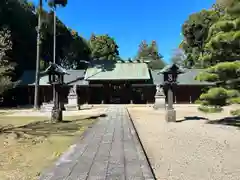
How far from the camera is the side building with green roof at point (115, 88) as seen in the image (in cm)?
2917

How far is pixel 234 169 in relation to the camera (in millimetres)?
4910

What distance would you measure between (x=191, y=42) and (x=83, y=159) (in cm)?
3753

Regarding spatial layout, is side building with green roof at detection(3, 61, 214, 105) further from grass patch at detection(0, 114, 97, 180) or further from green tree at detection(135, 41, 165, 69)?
green tree at detection(135, 41, 165, 69)

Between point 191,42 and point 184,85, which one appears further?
point 191,42

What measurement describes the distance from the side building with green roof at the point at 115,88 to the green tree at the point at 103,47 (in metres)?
18.2

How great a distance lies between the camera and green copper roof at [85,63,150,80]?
29.3 m

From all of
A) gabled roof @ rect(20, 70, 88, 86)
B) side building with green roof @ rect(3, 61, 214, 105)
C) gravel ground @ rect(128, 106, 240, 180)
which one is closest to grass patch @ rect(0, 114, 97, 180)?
gravel ground @ rect(128, 106, 240, 180)

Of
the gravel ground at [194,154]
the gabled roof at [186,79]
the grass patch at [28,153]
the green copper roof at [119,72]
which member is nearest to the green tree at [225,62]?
the gravel ground at [194,154]

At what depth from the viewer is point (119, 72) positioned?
30.8 meters

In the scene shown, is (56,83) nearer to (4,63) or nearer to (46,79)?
(4,63)

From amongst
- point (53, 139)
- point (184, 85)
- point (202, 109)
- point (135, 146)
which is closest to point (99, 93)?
point (184, 85)

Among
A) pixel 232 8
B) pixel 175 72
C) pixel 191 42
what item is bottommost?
pixel 175 72

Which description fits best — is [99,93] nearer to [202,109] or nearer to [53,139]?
[202,109]

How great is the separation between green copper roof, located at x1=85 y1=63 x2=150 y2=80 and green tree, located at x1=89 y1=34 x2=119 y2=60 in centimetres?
1594
